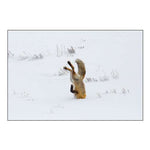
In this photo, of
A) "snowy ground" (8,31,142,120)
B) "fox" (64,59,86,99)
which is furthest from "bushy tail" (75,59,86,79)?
"snowy ground" (8,31,142,120)

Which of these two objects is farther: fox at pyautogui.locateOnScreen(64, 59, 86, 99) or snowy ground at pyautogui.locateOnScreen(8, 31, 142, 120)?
fox at pyautogui.locateOnScreen(64, 59, 86, 99)

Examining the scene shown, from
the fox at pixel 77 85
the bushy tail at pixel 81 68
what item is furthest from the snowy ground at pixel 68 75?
the bushy tail at pixel 81 68

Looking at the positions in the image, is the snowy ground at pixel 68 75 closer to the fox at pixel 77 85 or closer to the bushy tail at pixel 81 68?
the fox at pixel 77 85

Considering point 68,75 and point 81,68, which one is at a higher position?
point 81,68

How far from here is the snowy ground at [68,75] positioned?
369 inches

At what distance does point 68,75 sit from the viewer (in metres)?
10.5

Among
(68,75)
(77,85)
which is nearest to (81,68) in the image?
(77,85)

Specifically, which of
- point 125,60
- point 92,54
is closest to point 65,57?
point 92,54

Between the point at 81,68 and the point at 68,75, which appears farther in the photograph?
the point at 68,75

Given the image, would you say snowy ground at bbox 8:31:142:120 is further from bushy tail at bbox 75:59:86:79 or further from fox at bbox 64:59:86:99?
bushy tail at bbox 75:59:86:79

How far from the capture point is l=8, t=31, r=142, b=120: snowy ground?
9.38 m

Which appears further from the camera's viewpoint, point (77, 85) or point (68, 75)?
point (68, 75)

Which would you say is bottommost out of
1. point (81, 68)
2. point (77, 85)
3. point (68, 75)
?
point (77, 85)

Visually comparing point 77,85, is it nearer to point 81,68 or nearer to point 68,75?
point 81,68
